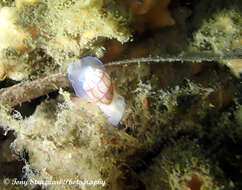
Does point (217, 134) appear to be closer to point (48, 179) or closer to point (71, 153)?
point (71, 153)

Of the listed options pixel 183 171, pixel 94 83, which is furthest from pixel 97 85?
pixel 183 171

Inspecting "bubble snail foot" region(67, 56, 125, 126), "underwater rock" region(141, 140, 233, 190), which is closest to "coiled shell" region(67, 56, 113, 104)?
"bubble snail foot" region(67, 56, 125, 126)

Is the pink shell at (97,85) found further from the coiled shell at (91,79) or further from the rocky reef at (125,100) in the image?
the rocky reef at (125,100)

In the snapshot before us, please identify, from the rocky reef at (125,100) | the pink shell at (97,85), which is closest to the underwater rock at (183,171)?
the rocky reef at (125,100)

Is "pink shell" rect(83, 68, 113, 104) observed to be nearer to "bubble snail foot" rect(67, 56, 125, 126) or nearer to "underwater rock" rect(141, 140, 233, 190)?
"bubble snail foot" rect(67, 56, 125, 126)

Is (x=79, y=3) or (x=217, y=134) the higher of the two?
(x=79, y=3)

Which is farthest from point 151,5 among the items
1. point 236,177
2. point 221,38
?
point 236,177
